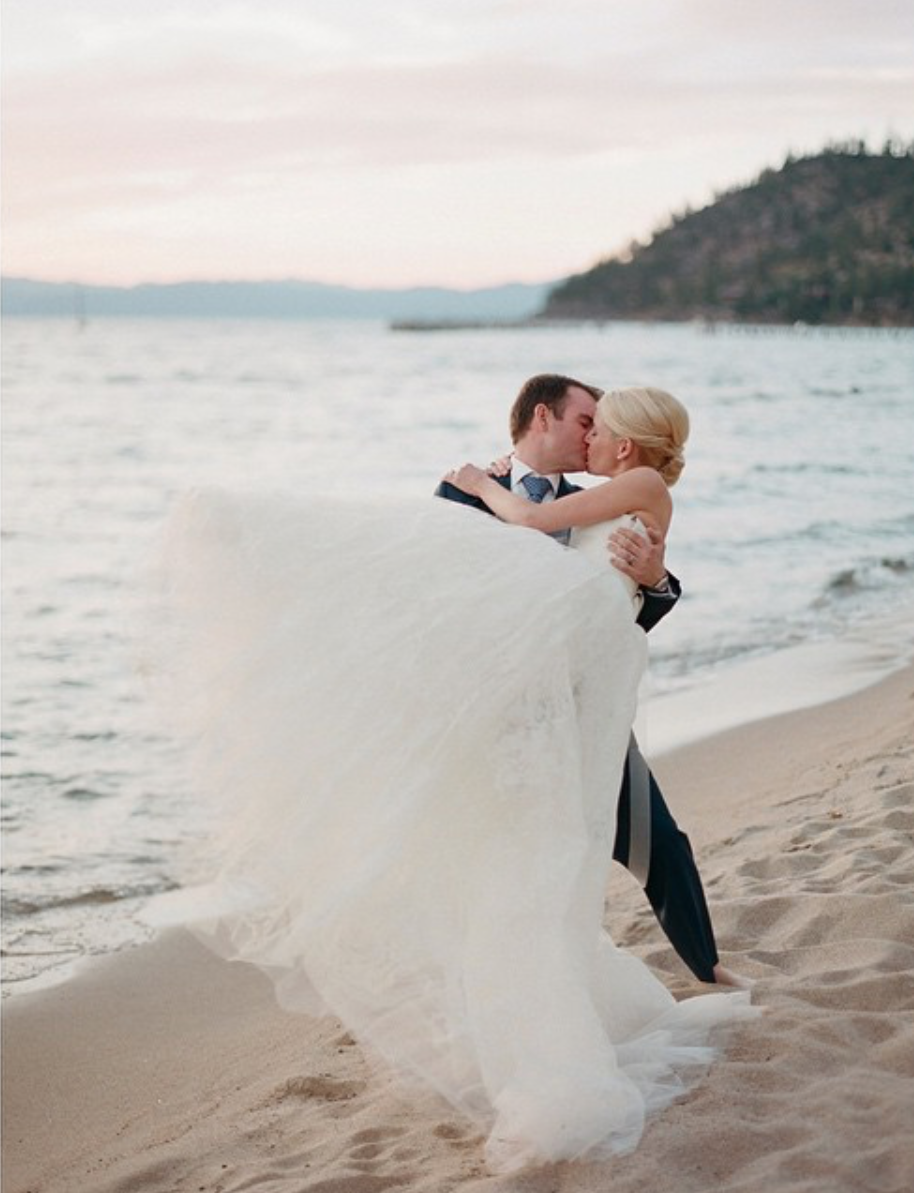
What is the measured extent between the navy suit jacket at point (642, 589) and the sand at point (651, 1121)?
4.12ft

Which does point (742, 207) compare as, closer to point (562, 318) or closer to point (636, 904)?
point (562, 318)

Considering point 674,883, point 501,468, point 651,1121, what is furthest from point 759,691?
point 651,1121

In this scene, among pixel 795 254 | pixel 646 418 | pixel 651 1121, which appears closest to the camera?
pixel 651 1121

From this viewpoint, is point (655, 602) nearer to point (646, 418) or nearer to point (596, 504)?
point (596, 504)

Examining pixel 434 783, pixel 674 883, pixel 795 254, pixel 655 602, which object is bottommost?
pixel 674 883

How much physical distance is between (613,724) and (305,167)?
4303 centimetres

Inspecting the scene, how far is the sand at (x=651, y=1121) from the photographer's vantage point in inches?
146

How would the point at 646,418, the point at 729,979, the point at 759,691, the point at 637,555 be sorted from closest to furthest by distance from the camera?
the point at 637,555
the point at 646,418
the point at 729,979
the point at 759,691

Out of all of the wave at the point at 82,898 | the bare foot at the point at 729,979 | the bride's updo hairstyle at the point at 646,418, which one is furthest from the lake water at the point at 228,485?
the bare foot at the point at 729,979

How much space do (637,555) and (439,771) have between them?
83 cm

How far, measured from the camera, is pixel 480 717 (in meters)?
3.87

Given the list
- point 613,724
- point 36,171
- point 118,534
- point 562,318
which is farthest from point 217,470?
point 562,318

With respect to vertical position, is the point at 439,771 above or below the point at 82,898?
above

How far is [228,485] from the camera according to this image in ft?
14.6
